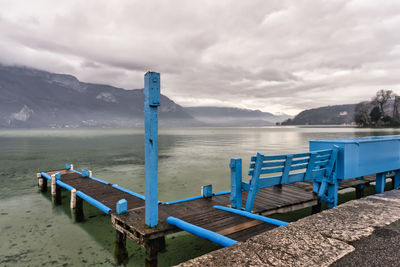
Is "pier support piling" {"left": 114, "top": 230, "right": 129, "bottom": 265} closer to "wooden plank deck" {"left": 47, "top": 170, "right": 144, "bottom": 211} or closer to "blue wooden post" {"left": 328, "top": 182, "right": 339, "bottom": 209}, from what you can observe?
"wooden plank deck" {"left": 47, "top": 170, "right": 144, "bottom": 211}

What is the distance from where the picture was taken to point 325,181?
7.55 meters

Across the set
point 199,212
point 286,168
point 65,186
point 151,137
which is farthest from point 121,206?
point 65,186

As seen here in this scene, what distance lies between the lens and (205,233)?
173 inches

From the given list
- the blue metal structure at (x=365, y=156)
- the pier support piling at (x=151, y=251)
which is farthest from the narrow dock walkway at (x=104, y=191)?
the blue metal structure at (x=365, y=156)

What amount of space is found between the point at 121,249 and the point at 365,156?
8.25m

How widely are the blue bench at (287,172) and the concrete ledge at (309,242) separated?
8.80 ft

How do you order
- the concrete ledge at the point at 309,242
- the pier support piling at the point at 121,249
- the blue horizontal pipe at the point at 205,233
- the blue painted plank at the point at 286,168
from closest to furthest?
the concrete ledge at the point at 309,242 → the blue horizontal pipe at the point at 205,233 → the pier support piling at the point at 121,249 → the blue painted plank at the point at 286,168

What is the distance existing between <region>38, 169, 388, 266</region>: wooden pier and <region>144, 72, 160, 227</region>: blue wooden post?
0.36 m

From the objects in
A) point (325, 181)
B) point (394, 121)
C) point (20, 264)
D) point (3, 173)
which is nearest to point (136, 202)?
point (20, 264)

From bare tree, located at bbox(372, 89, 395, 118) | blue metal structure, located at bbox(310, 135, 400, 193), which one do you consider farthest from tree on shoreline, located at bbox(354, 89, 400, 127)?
blue metal structure, located at bbox(310, 135, 400, 193)

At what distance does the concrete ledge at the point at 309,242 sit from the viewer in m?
2.16

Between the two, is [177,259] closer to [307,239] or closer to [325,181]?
[307,239]

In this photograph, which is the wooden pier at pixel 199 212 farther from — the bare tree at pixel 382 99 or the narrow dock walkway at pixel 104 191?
the bare tree at pixel 382 99

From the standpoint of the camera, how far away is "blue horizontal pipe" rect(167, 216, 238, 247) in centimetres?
391
